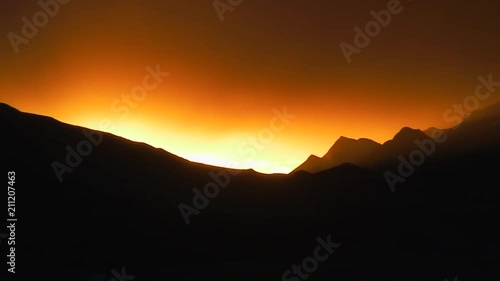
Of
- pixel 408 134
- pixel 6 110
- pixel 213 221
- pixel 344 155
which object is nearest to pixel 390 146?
pixel 408 134

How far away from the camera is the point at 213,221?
178 feet

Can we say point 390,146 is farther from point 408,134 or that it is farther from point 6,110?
point 6,110

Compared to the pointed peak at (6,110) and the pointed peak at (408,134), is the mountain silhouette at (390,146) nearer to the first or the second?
the pointed peak at (408,134)

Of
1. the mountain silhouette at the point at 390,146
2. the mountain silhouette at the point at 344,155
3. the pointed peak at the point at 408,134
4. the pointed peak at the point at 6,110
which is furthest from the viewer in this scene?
the pointed peak at the point at 408,134

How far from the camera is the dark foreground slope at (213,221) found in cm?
4206

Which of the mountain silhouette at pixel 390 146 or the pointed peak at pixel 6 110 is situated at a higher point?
the pointed peak at pixel 6 110

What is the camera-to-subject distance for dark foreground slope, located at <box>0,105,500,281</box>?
138 feet

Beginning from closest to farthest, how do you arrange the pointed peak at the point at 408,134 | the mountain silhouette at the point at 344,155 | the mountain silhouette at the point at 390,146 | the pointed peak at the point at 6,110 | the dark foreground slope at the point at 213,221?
the dark foreground slope at the point at 213,221, the pointed peak at the point at 6,110, the mountain silhouette at the point at 390,146, the mountain silhouette at the point at 344,155, the pointed peak at the point at 408,134

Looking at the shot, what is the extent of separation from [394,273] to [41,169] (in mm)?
37975

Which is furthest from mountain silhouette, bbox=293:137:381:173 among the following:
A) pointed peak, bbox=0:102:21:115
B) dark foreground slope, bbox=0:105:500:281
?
pointed peak, bbox=0:102:21:115

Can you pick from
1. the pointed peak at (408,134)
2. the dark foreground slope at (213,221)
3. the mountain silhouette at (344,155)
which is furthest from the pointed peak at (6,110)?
the pointed peak at (408,134)

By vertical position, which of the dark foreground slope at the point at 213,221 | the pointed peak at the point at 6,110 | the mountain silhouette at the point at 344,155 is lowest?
the dark foreground slope at the point at 213,221

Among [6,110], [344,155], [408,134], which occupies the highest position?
[6,110]

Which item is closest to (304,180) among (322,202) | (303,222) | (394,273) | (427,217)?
(322,202)
